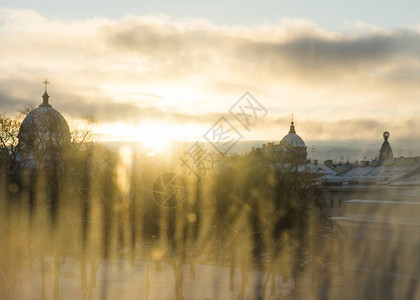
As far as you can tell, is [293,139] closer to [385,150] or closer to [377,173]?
[385,150]

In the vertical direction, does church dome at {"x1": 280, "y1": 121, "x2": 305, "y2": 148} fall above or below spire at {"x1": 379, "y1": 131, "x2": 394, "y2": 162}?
above

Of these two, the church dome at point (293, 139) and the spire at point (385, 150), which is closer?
the spire at point (385, 150)

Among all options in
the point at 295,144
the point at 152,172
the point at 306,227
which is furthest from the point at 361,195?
the point at 295,144

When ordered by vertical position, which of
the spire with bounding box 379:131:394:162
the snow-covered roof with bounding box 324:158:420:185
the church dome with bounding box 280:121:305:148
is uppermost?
the church dome with bounding box 280:121:305:148

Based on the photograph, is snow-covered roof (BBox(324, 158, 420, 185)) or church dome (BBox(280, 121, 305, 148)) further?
church dome (BBox(280, 121, 305, 148))

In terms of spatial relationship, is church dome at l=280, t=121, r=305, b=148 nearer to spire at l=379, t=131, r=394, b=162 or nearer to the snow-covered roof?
spire at l=379, t=131, r=394, b=162

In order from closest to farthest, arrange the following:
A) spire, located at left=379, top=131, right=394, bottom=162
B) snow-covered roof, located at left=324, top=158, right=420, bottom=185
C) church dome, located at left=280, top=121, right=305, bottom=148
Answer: snow-covered roof, located at left=324, top=158, right=420, bottom=185
spire, located at left=379, top=131, right=394, bottom=162
church dome, located at left=280, top=121, right=305, bottom=148

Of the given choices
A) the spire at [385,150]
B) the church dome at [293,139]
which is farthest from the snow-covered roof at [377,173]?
the church dome at [293,139]

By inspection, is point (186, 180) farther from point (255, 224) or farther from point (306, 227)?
point (306, 227)

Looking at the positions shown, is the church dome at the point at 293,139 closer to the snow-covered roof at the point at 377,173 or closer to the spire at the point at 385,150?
the spire at the point at 385,150

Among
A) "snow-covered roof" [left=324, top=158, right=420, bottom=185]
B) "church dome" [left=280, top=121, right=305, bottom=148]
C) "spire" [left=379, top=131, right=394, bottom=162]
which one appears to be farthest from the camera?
"church dome" [left=280, top=121, right=305, bottom=148]

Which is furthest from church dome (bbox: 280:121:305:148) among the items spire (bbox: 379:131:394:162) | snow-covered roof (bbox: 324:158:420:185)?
snow-covered roof (bbox: 324:158:420:185)

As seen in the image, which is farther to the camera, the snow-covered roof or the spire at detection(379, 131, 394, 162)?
the spire at detection(379, 131, 394, 162)

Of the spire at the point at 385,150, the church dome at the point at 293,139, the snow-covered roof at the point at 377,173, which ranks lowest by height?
the snow-covered roof at the point at 377,173
